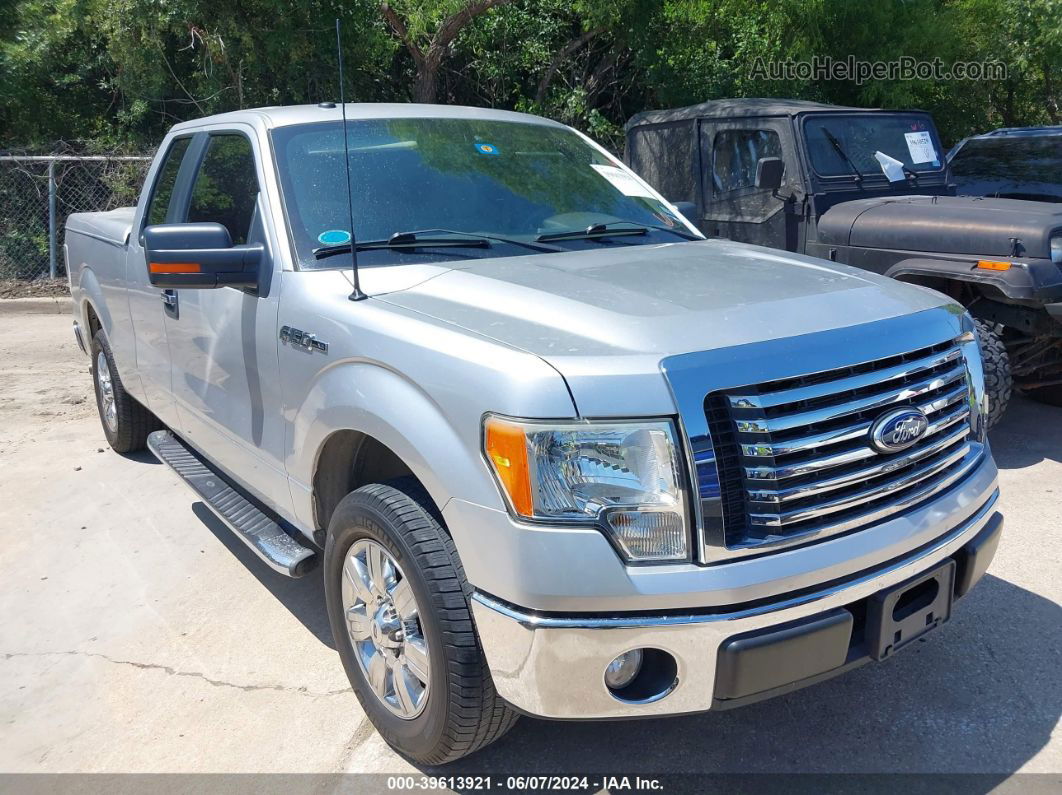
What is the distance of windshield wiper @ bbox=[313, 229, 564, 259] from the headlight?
1235 mm

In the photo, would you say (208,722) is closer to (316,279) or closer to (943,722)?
(316,279)

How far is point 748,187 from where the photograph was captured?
6844 mm

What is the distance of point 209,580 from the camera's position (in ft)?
13.5

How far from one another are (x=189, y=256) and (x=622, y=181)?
1.88 meters

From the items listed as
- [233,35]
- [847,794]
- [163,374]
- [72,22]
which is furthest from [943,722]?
[72,22]

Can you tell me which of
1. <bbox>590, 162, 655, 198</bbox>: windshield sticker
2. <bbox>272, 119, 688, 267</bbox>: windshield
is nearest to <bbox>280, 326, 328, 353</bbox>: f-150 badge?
<bbox>272, 119, 688, 267</bbox>: windshield

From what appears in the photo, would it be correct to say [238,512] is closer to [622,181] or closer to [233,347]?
[233,347]

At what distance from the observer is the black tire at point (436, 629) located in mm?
2389

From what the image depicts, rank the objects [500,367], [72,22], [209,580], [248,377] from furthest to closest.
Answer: [72,22] → [209,580] → [248,377] → [500,367]

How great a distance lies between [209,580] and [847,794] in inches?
108

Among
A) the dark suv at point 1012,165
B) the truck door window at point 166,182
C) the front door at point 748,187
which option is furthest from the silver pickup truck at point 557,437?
the dark suv at point 1012,165

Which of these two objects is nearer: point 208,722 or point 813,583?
point 813,583

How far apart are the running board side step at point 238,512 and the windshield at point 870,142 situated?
4468 millimetres

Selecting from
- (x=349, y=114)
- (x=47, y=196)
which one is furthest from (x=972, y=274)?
(x=47, y=196)
